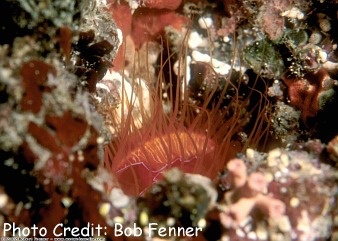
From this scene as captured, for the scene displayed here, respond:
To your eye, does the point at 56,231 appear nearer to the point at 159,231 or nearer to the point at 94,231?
the point at 94,231

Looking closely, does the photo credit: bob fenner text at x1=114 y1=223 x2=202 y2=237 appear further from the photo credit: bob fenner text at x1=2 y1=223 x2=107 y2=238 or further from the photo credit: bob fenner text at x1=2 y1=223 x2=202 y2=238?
the photo credit: bob fenner text at x1=2 y1=223 x2=107 y2=238

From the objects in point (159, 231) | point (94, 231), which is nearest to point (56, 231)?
point (94, 231)

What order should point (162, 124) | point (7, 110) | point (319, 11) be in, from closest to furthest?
1. point (7, 110)
2. point (319, 11)
3. point (162, 124)

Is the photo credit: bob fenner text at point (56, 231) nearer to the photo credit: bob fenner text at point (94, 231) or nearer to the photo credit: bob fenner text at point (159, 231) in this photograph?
the photo credit: bob fenner text at point (94, 231)

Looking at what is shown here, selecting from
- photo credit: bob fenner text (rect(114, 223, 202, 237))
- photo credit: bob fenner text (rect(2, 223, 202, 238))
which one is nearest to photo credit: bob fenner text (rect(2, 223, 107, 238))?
photo credit: bob fenner text (rect(2, 223, 202, 238))

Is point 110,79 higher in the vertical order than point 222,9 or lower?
lower

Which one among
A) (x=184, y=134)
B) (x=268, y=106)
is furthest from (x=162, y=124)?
(x=268, y=106)

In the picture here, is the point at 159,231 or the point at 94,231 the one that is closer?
the point at 159,231

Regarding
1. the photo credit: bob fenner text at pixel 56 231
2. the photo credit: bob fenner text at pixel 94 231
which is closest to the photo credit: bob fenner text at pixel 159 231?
the photo credit: bob fenner text at pixel 94 231

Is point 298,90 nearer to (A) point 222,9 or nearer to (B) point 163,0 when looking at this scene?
(A) point 222,9

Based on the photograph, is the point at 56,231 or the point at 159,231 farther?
the point at 56,231

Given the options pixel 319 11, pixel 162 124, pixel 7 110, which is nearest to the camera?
pixel 7 110
